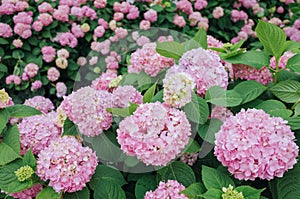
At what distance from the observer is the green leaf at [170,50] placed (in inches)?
53.2

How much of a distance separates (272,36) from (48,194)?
79cm

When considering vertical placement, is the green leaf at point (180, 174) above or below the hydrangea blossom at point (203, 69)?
below

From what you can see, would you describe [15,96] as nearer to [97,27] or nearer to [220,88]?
[97,27]

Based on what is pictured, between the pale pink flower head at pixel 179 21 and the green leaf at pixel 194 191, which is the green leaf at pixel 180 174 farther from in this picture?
the pale pink flower head at pixel 179 21

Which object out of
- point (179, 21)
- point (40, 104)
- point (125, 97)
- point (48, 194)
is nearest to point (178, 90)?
point (125, 97)

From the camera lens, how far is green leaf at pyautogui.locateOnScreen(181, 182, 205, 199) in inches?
42.3

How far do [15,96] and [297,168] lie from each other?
2497 millimetres

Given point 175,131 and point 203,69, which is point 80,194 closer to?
point 175,131

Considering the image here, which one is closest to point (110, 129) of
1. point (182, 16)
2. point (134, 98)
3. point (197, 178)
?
point (134, 98)

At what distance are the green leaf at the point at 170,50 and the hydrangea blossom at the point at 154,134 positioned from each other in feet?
0.87

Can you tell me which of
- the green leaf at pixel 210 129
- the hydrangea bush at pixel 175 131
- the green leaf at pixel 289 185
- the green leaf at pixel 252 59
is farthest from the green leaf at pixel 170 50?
the green leaf at pixel 289 185

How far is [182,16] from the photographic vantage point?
3.55 meters

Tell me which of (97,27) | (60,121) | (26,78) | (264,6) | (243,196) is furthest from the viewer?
(264,6)

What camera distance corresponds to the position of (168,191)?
1.11 metres
